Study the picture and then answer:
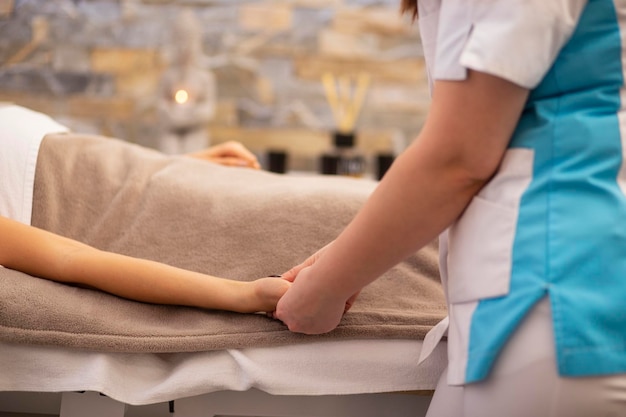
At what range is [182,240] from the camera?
148cm

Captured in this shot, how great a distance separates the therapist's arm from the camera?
0.80 metres

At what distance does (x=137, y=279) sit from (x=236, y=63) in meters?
2.35

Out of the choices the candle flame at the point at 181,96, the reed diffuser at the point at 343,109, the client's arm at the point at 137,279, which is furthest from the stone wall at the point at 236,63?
the client's arm at the point at 137,279

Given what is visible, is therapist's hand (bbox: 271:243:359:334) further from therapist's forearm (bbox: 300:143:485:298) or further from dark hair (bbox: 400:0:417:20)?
dark hair (bbox: 400:0:417:20)

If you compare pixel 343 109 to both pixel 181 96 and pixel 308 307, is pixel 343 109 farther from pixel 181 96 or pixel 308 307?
pixel 308 307

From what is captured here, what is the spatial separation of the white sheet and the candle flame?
226 centimetres

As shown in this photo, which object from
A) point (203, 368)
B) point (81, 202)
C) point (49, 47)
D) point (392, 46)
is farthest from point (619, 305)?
point (49, 47)

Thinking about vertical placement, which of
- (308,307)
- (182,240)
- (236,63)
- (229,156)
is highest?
(236,63)

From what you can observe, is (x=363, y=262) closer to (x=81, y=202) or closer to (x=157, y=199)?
(x=157, y=199)

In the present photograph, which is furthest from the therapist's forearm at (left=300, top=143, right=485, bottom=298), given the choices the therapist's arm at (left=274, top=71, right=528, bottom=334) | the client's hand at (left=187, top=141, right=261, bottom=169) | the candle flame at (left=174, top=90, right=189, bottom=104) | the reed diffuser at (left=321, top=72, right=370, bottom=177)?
the candle flame at (left=174, top=90, right=189, bottom=104)

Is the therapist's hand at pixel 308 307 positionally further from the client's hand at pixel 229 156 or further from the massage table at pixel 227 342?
the client's hand at pixel 229 156

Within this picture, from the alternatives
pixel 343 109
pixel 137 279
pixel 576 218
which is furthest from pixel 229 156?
pixel 343 109

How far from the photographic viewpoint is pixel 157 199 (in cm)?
154

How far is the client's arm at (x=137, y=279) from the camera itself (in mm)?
1238
